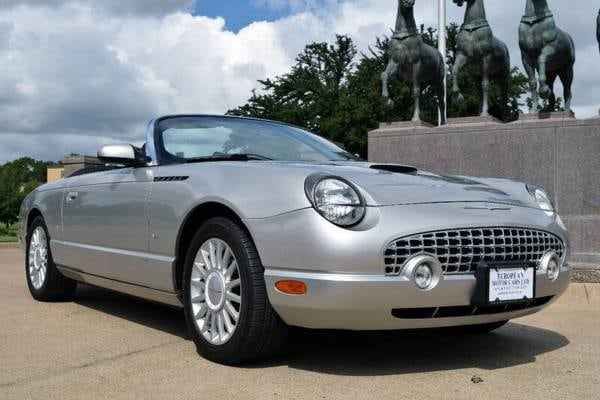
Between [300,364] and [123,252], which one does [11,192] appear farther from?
[300,364]

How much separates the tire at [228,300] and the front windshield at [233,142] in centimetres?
76

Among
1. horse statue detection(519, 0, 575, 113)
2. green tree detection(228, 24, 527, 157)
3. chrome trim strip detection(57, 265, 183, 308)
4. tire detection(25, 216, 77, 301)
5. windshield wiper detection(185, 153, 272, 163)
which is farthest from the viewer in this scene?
green tree detection(228, 24, 527, 157)

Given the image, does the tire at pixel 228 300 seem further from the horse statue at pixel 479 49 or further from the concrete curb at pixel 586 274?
the horse statue at pixel 479 49

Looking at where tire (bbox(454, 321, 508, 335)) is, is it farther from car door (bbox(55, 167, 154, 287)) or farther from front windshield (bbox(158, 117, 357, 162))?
car door (bbox(55, 167, 154, 287))

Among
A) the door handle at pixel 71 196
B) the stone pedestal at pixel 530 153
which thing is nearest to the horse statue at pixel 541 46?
the stone pedestal at pixel 530 153

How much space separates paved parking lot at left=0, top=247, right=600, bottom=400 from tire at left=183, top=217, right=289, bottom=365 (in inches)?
4.4

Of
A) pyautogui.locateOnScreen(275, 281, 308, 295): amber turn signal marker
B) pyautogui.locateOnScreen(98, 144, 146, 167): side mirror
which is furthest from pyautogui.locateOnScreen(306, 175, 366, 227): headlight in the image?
pyautogui.locateOnScreen(98, 144, 146, 167): side mirror

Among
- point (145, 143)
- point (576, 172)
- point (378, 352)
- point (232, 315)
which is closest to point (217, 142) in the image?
point (145, 143)

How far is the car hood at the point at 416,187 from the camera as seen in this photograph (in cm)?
331

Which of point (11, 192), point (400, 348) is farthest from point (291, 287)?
point (11, 192)

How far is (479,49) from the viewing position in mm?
12609

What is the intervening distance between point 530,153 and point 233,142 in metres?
7.26

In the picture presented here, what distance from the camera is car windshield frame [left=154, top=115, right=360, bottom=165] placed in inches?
167

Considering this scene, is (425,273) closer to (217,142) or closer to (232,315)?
(232,315)
